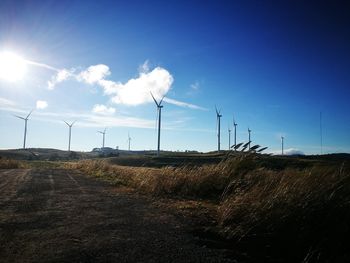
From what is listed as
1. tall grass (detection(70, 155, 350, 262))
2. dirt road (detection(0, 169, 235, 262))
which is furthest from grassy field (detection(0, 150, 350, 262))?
dirt road (detection(0, 169, 235, 262))

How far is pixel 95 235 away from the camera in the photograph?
26.2 feet

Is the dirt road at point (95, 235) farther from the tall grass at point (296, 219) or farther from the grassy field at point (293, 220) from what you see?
the tall grass at point (296, 219)

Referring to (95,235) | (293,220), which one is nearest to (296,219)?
(293,220)

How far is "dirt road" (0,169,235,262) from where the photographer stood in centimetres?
646

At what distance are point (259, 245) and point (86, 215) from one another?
207 inches

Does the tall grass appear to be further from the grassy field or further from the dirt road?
the dirt road

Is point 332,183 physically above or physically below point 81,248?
above

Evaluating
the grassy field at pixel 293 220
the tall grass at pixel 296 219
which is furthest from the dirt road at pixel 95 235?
the tall grass at pixel 296 219

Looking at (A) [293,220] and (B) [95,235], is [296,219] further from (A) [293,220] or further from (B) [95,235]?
(B) [95,235]

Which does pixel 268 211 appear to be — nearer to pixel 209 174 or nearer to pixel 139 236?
pixel 139 236

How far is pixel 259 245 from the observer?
7402mm

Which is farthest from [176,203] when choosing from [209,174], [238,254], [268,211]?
[238,254]

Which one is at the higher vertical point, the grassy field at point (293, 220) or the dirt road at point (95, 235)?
the grassy field at point (293, 220)

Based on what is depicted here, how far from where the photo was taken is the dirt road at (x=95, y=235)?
646 cm
